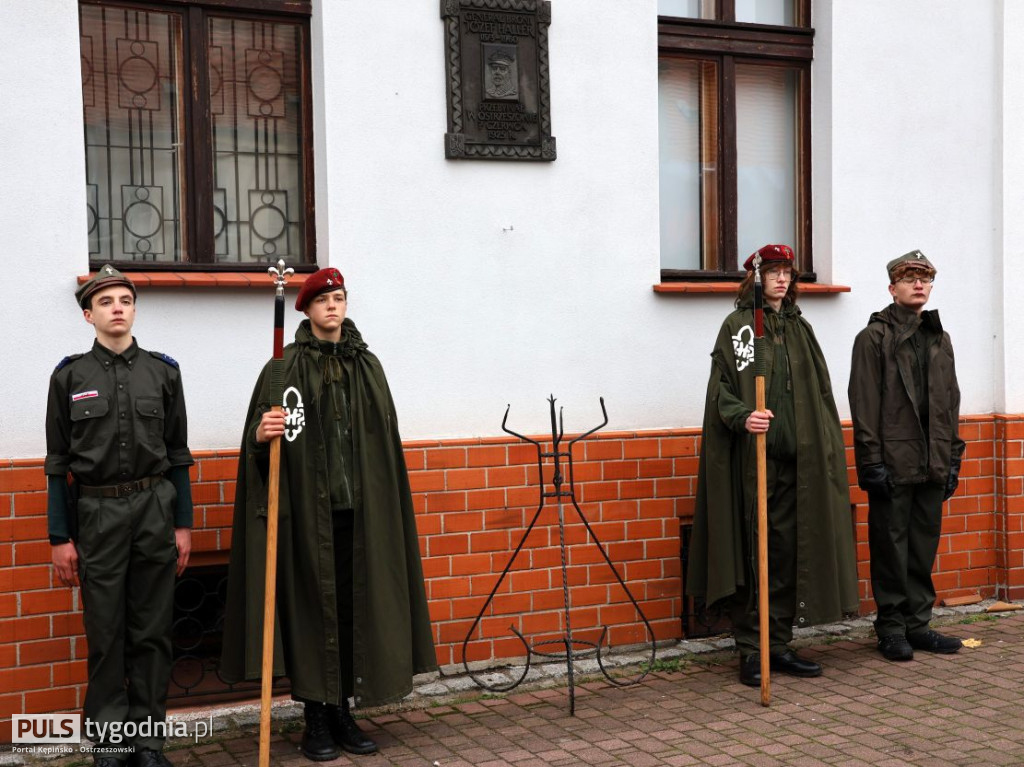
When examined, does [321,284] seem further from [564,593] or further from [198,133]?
[564,593]

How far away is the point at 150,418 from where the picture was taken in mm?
4852

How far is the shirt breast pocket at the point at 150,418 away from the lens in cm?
482

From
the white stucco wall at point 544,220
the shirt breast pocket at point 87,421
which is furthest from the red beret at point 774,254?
the shirt breast pocket at point 87,421

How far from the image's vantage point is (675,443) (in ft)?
21.9

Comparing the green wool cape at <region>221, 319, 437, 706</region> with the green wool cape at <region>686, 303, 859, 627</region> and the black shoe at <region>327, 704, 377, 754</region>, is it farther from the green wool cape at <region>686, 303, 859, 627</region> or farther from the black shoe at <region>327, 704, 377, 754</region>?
the green wool cape at <region>686, 303, 859, 627</region>

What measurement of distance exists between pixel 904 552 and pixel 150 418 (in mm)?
3915

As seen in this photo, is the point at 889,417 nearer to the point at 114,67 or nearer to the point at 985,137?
the point at 985,137

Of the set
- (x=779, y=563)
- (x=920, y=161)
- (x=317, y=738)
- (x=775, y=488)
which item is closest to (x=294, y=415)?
(x=317, y=738)

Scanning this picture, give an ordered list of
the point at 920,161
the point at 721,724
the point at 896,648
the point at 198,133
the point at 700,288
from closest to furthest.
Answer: the point at 721,724
the point at 198,133
the point at 896,648
the point at 700,288
the point at 920,161

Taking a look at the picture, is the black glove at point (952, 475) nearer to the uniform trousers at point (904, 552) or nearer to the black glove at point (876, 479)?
Result: the uniform trousers at point (904, 552)

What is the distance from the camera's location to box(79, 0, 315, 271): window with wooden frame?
19.2 feet

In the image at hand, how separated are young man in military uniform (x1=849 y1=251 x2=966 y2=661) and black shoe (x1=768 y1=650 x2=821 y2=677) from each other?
524 millimetres

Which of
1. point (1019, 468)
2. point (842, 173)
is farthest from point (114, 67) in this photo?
point (1019, 468)

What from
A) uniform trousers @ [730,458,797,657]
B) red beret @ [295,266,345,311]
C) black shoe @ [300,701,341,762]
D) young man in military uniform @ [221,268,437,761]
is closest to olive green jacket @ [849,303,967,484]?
uniform trousers @ [730,458,797,657]
